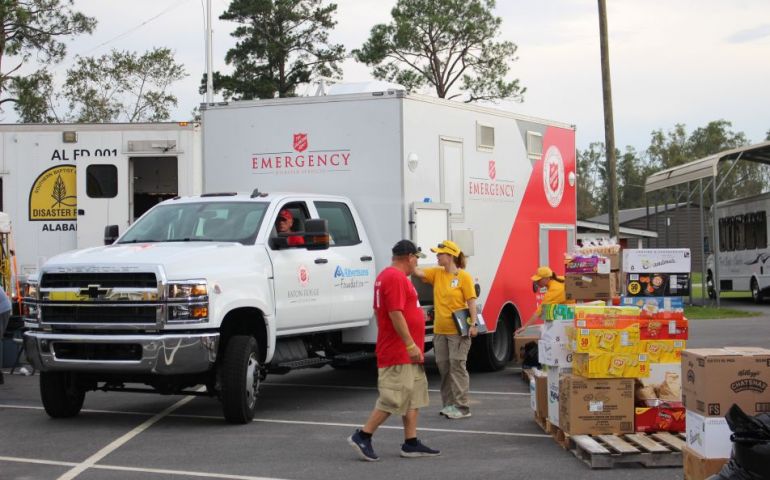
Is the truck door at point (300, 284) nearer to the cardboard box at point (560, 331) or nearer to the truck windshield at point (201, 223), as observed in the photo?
the truck windshield at point (201, 223)

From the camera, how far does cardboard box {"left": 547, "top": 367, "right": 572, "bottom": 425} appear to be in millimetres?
9164

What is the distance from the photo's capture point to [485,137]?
1445 cm

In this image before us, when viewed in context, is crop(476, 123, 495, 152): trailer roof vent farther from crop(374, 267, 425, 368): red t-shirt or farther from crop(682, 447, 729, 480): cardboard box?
crop(682, 447, 729, 480): cardboard box

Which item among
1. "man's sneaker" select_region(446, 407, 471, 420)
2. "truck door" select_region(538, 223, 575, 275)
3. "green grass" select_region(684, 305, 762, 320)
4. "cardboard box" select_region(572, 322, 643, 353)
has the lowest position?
"man's sneaker" select_region(446, 407, 471, 420)

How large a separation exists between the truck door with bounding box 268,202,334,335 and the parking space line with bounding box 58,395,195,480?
154cm

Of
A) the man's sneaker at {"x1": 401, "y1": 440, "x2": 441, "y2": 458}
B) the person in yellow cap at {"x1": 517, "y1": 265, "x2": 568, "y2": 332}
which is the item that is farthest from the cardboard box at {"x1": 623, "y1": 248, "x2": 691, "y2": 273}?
the man's sneaker at {"x1": 401, "y1": 440, "x2": 441, "y2": 458}

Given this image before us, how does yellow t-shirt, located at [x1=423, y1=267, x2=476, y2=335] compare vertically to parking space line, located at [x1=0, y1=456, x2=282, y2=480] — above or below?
above

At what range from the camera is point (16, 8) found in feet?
123

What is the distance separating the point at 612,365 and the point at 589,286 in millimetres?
3409

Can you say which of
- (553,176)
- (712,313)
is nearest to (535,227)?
(553,176)

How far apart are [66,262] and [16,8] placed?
30129 mm

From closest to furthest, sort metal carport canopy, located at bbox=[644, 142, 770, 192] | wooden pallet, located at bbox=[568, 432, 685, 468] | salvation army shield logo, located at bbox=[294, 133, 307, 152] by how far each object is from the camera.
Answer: wooden pallet, located at bbox=[568, 432, 685, 468] < salvation army shield logo, located at bbox=[294, 133, 307, 152] < metal carport canopy, located at bbox=[644, 142, 770, 192]

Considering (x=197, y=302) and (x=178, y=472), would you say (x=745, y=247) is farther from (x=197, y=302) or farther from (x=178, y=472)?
(x=178, y=472)

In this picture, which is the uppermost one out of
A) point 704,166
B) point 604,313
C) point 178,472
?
point 704,166
